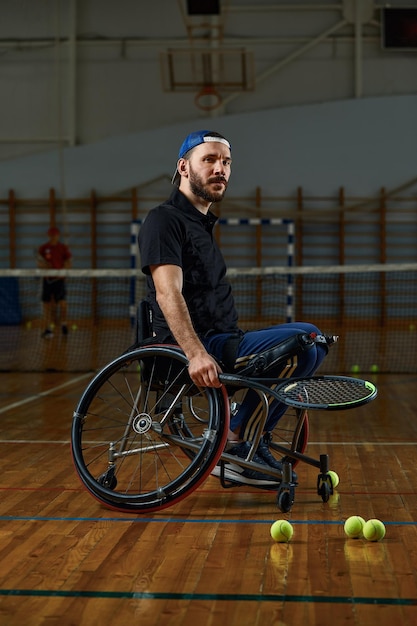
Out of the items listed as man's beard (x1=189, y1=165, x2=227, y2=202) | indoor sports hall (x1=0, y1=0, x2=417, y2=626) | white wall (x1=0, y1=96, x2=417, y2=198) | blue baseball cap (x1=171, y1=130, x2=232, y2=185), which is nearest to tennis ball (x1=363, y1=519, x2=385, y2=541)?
man's beard (x1=189, y1=165, x2=227, y2=202)

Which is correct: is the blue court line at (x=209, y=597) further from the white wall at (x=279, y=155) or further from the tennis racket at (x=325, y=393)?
the white wall at (x=279, y=155)

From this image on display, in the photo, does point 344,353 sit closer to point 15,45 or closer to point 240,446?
point 240,446

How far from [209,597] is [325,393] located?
0.93 metres

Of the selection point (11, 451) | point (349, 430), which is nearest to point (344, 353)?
point (349, 430)

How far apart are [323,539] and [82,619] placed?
106cm

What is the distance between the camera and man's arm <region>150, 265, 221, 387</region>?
10.6 feet

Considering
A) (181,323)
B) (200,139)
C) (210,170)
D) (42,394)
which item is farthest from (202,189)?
(42,394)

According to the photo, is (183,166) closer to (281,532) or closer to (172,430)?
(172,430)

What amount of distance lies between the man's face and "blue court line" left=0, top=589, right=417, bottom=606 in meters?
1.68

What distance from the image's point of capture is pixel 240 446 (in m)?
3.67

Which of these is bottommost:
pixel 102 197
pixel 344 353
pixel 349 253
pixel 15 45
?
Answer: pixel 344 353

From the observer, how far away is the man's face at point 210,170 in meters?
3.63

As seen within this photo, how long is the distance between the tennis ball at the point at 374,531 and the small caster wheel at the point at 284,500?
436 mm

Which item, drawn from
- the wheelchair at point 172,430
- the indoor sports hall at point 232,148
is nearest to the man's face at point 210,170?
the wheelchair at point 172,430
